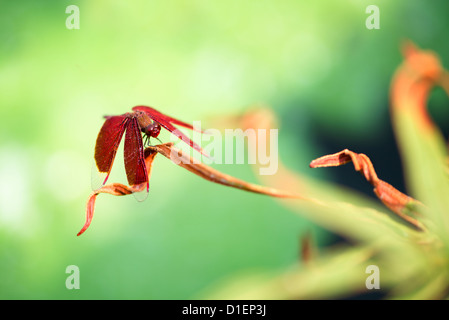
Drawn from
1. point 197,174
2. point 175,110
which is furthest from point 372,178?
point 175,110

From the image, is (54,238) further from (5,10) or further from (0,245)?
(5,10)

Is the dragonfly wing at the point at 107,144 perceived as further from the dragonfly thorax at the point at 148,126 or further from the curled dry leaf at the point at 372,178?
the curled dry leaf at the point at 372,178

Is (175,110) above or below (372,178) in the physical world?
above

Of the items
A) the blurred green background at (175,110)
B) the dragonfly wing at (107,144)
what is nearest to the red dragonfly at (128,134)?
the dragonfly wing at (107,144)

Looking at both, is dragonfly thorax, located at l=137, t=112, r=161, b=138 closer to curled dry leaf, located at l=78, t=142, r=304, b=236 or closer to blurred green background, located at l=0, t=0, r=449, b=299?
curled dry leaf, located at l=78, t=142, r=304, b=236

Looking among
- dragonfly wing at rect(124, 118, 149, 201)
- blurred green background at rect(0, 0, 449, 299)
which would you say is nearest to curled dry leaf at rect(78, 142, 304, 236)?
dragonfly wing at rect(124, 118, 149, 201)

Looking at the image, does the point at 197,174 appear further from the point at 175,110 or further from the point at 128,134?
the point at 175,110
